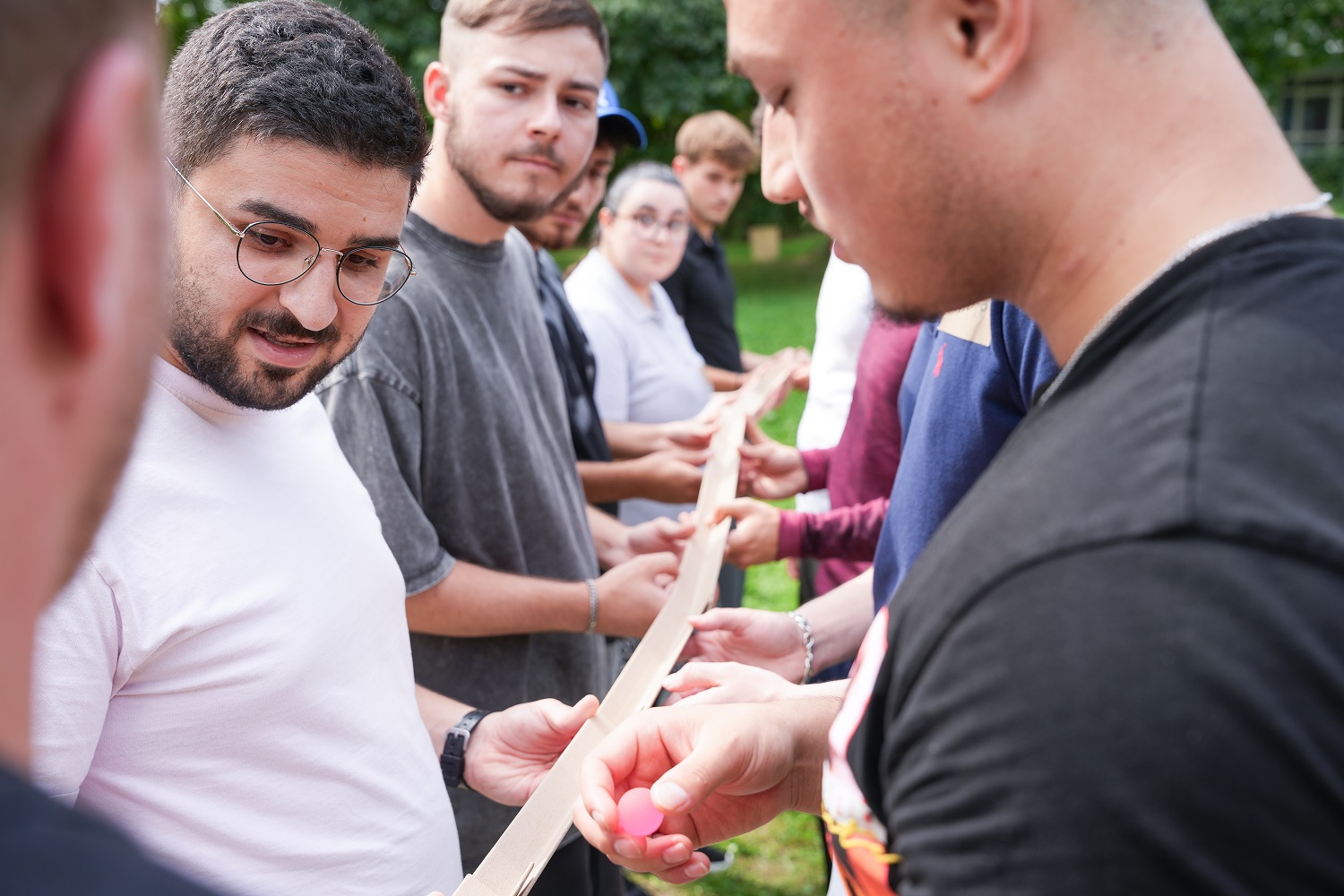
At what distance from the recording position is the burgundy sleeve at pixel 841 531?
3.12m

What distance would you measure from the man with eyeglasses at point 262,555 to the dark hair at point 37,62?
1023 mm

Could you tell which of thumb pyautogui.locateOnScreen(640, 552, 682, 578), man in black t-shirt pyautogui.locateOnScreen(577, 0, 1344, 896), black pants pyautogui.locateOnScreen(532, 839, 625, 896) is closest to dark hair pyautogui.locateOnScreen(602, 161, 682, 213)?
thumb pyautogui.locateOnScreen(640, 552, 682, 578)

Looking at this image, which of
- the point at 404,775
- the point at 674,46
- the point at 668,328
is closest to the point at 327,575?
the point at 404,775

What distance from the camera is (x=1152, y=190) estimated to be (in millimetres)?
1027

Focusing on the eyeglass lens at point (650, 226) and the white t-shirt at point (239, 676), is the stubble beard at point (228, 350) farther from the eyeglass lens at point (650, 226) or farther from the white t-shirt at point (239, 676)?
the eyeglass lens at point (650, 226)

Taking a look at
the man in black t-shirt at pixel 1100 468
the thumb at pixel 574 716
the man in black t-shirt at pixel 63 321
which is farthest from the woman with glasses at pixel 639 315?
the man in black t-shirt at pixel 63 321

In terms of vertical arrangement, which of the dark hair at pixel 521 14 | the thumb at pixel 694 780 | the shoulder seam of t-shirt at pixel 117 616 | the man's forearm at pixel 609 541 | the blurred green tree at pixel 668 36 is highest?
the blurred green tree at pixel 668 36

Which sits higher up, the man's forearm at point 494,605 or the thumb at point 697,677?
the thumb at point 697,677

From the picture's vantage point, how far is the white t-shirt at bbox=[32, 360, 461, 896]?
146 centimetres

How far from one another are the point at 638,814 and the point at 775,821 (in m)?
3.40

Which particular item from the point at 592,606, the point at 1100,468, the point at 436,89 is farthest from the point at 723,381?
the point at 1100,468

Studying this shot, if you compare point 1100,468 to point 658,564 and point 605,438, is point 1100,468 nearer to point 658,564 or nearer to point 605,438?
point 658,564

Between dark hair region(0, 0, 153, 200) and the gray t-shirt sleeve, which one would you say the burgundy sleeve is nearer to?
the gray t-shirt sleeve

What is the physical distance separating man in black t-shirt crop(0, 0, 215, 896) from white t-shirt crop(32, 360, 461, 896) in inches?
29.5
